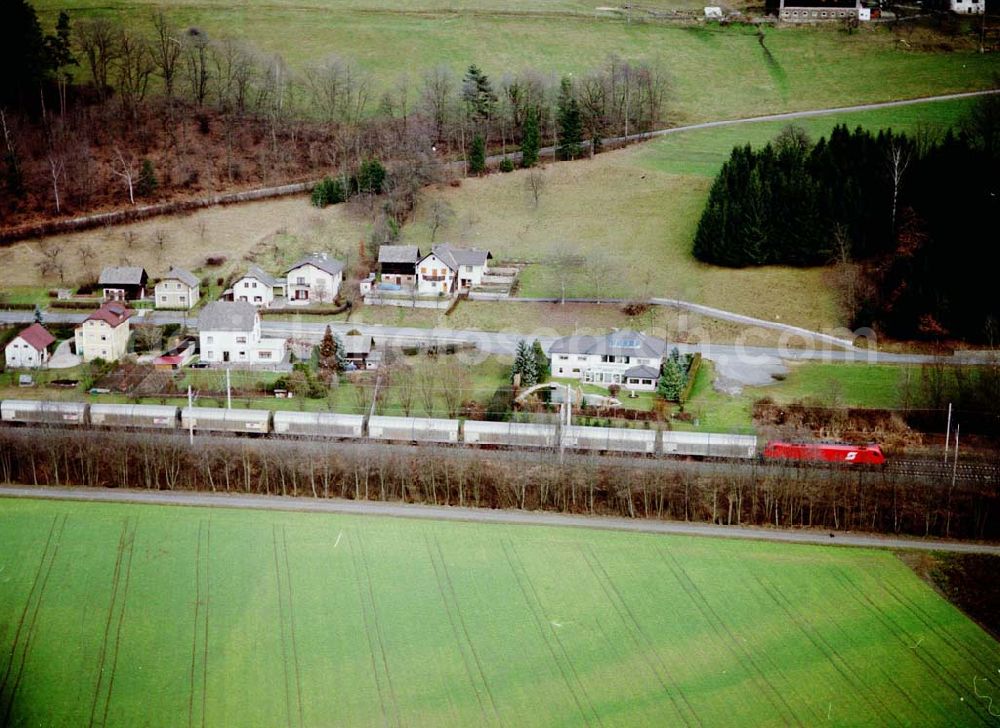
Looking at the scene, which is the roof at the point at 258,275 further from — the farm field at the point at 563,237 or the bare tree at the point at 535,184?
the bare tree at the point at 535,184

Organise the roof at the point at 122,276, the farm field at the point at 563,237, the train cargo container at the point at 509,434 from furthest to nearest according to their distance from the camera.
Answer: the roof at the point at 122,276
the farm field at the point at 563,237
the train cargo container at the point at 509,434

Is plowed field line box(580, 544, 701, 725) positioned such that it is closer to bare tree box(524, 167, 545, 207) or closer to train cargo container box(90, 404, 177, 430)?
train cargo container box(90, 404, 177, 430)

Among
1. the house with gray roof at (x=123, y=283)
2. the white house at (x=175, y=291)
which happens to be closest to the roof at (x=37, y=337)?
the house with gray roof at (x=123, y=283)

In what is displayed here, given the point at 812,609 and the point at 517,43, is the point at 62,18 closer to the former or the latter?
the point at 517,43

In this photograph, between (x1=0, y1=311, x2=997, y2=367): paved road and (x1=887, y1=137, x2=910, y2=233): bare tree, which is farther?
(x1=887, y1=137, x2=910, y2=233): bare tree

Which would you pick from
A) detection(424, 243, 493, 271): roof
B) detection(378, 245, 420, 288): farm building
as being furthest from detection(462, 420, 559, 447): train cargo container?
detection(378, 245, 420, 288): farm building

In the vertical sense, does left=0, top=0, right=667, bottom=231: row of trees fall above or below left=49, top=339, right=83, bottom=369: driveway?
above
